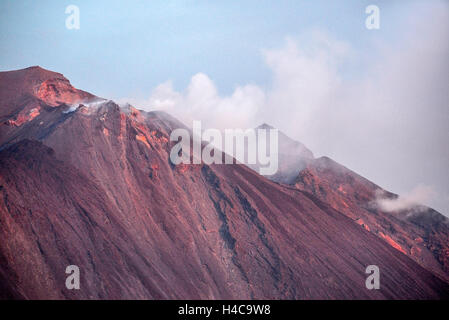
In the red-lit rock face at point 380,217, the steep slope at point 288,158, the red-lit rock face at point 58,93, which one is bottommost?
the red-lit rock face at point 380,217

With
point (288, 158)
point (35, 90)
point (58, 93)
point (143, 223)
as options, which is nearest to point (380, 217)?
point (288, 158)

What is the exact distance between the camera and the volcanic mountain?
42.2m

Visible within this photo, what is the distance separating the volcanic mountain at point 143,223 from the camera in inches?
1661

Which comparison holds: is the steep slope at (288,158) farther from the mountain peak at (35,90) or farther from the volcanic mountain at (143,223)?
the mountain peak at (35,90)

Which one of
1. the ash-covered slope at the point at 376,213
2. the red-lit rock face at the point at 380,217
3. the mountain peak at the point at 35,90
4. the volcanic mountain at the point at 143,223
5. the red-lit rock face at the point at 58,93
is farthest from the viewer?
the ash-covered slope at the point at 376,213

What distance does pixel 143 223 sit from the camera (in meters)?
51.2

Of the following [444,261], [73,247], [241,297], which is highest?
[73,247]

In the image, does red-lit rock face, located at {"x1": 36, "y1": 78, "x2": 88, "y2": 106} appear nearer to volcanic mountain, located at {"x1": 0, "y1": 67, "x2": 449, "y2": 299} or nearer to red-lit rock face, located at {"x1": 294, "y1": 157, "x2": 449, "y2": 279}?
volcanic mountain, located at {"x1": 0, "y1": 67, "x2": 449, "y2": 299}

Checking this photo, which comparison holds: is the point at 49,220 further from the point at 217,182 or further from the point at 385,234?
Result: the point at 385,234

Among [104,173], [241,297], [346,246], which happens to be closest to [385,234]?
[346,246]

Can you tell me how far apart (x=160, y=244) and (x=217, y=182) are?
16135mm

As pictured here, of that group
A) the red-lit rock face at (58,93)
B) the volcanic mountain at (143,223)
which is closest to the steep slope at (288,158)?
the volcanic mountain at (143,223)

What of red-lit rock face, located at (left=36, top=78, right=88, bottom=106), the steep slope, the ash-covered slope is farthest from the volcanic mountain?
the steep slope

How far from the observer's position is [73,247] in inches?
1686
